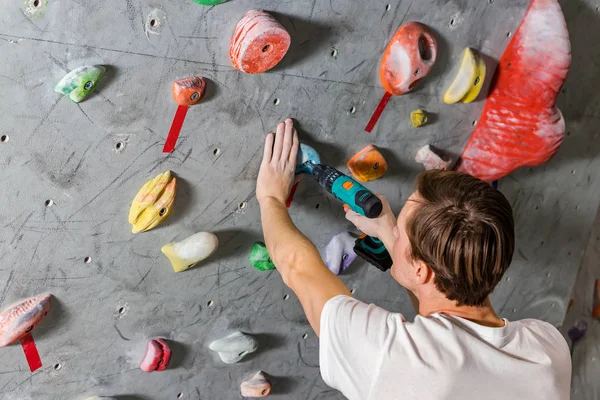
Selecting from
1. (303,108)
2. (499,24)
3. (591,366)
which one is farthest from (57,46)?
(591,366)

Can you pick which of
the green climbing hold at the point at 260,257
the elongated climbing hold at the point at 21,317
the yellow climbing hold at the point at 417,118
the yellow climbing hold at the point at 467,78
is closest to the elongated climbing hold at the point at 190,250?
the green climbing hold at the point at 260,257

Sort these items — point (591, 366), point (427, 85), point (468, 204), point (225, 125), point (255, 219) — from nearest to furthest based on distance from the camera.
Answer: point (468, 204), point (225, 125), point (255, 219), point (427, 85), point (591, 366)

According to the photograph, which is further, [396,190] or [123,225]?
[396,190]

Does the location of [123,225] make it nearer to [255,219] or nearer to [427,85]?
[255,219]

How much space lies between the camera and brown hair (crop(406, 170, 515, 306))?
1.00 metres

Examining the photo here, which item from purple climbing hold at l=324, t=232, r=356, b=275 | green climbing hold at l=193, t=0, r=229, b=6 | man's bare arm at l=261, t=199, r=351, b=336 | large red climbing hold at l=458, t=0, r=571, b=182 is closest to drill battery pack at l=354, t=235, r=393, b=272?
purple climbing hold at l=324, t=232, r=356, b=275

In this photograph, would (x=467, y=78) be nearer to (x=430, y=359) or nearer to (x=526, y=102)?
(x=526, y=102)

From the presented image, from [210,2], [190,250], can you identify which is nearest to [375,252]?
[190,250]

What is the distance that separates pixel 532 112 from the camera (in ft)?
4.88

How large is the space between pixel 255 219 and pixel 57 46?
0.54 m

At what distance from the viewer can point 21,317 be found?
1030 mm

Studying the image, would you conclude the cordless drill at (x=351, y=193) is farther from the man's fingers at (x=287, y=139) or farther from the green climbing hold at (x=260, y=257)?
the green climbing hold at (x=260, y=257)

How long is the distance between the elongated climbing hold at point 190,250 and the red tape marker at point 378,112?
43cm

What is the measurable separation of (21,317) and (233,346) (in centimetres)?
48
